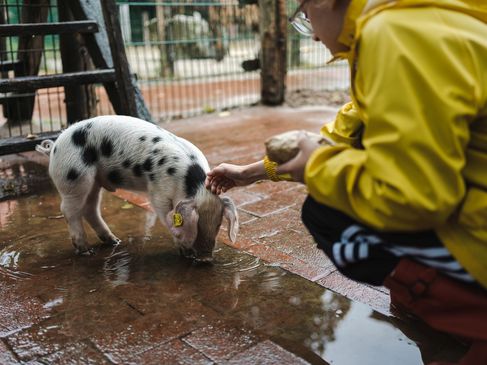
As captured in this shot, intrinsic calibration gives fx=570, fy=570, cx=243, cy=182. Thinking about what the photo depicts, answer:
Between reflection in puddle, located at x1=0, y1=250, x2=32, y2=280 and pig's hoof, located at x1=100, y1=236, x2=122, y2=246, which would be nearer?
reflection in puddle, located at x1=0, y1=250, x2=32, y2=280

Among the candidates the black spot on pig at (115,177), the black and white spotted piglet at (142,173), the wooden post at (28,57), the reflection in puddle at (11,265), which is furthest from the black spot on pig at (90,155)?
the wooden post at (28,57)

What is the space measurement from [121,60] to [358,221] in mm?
3459

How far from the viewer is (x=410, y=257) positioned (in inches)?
71.2

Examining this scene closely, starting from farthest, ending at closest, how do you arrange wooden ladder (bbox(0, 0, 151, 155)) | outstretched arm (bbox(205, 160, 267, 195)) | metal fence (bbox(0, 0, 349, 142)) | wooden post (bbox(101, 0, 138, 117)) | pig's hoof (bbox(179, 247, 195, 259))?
metal fence (bbox(0, 0, 349, 142))
wooden post (bbox(101, 0, 138, 117))
wooden ladder (bbox(0, 0, 151, 155))
pig's hoof (bbox(179, 247, 195, 259))
outstretched arm (bbox(205, 160, 267, 195))

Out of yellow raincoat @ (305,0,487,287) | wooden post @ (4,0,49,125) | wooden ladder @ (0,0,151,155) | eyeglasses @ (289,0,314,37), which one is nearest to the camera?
yellow raincoat @ (305,0,487,287)

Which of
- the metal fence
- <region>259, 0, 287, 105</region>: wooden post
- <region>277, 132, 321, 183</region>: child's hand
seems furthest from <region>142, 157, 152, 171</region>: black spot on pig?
<region>259, 0, 287, 105</region>: wooden post

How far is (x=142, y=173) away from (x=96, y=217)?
483 mm

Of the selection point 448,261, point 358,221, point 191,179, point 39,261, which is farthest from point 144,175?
point 448,261

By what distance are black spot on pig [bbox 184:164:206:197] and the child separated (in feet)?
4.12

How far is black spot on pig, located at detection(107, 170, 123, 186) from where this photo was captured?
335cm

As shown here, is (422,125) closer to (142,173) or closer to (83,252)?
(142,173)

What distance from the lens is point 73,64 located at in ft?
18.7

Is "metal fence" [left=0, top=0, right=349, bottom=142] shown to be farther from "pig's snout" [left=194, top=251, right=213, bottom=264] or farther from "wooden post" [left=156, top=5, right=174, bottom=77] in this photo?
"pig's snout" [left=194, top=251, right=213, bottom=264]

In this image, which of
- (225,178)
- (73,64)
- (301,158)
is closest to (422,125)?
(301,158)
